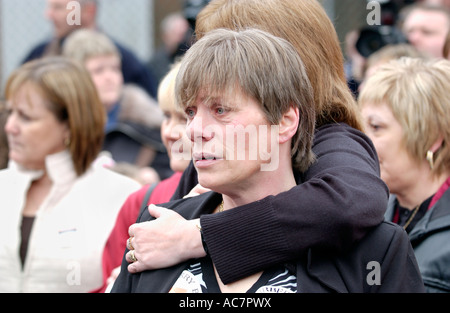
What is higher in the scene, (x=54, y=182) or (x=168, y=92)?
(x=168, y=92)

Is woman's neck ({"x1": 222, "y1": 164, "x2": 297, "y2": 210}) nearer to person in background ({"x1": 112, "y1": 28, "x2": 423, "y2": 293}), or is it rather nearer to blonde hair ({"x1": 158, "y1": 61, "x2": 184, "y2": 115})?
person in background ({"x1": 112, "y1": 28, "x2": 423, "y2": 293})

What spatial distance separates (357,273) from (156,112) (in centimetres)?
347

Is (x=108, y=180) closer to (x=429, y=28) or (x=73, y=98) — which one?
(x=73, y=98)

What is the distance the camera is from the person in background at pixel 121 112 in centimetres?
484

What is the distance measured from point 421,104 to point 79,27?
3657 mm

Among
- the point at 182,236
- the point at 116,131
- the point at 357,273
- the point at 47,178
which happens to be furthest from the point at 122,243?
the point at 116,131

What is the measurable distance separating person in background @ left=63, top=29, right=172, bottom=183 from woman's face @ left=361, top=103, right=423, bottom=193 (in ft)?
7.12

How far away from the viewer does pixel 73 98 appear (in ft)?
11.5

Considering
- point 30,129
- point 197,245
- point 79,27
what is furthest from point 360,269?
point 79,27

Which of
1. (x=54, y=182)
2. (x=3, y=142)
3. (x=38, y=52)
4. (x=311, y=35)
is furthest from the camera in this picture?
(x=38, y=52)

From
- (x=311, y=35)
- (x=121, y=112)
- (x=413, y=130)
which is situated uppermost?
(x=311, y=35)

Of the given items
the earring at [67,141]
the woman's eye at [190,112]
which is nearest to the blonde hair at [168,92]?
the earring at [67,141]

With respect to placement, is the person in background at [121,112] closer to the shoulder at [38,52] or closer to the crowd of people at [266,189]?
the shoulder at [38,52]

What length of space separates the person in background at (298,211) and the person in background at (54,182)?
137 cm
